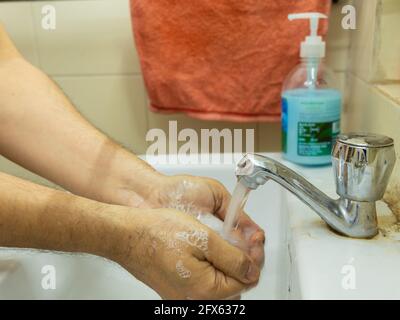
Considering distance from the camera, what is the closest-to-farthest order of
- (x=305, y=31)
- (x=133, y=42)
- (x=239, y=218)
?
(x=239, y=218) < (x=305, y=31) < (x=133, y=42)

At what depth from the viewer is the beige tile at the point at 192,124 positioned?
0.75 metres

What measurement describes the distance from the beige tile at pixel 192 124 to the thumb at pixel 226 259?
1.22 feet

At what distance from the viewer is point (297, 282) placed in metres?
0.35

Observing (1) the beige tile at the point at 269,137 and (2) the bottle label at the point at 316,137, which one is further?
(1) the beige tile at the point at 269,137

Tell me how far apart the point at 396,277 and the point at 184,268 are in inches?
6.3

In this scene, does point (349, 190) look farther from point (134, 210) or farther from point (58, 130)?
point (58, 130)

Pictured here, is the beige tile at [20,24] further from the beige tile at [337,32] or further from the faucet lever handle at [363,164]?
the faucet lever handle at [363,164]

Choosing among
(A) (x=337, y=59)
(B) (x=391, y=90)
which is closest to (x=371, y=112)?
(B) (x=391, y=90)

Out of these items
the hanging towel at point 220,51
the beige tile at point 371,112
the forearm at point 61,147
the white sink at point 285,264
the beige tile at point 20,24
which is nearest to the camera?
the white sink at point 285,264

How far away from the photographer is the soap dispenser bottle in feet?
1.85

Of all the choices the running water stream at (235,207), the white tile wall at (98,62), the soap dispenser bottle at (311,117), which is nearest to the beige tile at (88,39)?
the white tile wall at (98,62)

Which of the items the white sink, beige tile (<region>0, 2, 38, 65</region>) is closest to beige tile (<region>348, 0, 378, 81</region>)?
the white sink

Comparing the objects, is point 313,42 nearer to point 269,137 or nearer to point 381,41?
point 381,41
